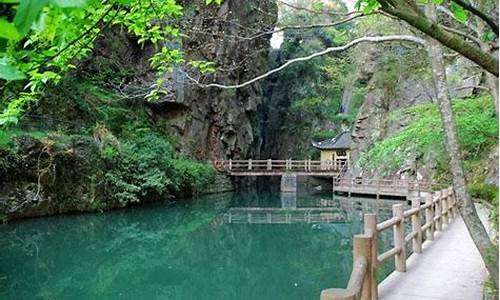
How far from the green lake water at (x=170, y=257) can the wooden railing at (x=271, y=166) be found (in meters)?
10.5

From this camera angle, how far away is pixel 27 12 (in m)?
0.52

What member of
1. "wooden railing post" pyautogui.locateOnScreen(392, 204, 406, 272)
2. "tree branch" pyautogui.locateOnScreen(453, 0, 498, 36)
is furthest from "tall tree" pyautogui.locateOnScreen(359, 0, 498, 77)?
"wooden railing post" pyautogui.locateOnScreen(392, 204, 406, 272)

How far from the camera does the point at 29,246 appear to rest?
9039mm

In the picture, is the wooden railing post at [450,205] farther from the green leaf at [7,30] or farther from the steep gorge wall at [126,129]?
the green leaf at [7,30]

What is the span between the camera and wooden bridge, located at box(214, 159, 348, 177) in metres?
24.5

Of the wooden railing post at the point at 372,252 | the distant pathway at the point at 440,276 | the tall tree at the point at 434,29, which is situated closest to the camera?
the tall tree at the point at 434,29

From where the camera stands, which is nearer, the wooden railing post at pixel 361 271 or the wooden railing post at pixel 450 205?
the wooden railing post at pixel 361 271

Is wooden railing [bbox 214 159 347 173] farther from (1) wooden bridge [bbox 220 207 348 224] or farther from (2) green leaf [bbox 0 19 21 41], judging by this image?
(2) green leaf [bbox 0 19 21 41]

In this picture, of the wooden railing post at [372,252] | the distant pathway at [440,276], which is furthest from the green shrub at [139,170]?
the wooden railing post at [372,252]

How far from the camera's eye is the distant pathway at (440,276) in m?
4.05

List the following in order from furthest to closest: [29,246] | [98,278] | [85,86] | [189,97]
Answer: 1. [189,97]
2. [85,86]
3. [29,246]
4. [98,278]

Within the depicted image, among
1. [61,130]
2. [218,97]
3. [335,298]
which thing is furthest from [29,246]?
[218,97]

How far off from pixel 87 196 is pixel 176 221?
10.0 feet

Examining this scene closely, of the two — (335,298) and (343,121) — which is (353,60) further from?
(335,298)
